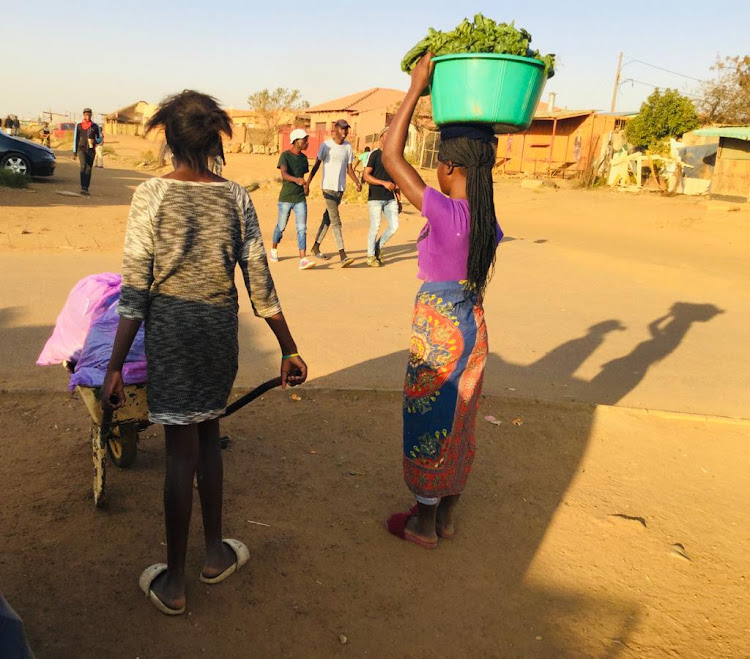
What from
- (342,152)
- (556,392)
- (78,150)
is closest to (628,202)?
(342,152)

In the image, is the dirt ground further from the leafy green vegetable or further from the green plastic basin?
the leafy green vegetable

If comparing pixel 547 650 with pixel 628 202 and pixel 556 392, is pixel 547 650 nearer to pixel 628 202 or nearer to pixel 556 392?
pixel 556 392

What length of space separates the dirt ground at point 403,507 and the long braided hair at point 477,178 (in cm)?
144

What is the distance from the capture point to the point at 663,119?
77.9 ft

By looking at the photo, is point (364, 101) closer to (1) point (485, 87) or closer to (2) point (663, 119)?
(2) point (663, 119)

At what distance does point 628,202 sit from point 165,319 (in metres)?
20.9

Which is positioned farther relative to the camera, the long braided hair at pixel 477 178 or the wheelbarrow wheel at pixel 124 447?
the wheelbarrow wheel at pixel 124 447

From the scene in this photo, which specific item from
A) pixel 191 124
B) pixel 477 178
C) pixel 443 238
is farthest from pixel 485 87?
→ pixel 191 124

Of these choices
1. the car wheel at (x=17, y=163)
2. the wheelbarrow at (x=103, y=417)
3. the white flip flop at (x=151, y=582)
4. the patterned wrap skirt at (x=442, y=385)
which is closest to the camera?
the white flip flop at (x=151, y=582)

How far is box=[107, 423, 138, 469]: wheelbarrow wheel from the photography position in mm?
3598

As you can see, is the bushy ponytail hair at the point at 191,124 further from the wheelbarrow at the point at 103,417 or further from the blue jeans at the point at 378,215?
the blue jeans at the point at 378,215

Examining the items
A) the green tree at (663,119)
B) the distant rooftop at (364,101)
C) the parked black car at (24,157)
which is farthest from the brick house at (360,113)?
the parked black car at (24,157)

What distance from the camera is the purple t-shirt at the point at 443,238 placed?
282 cm

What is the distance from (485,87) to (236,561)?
224 centimetres
